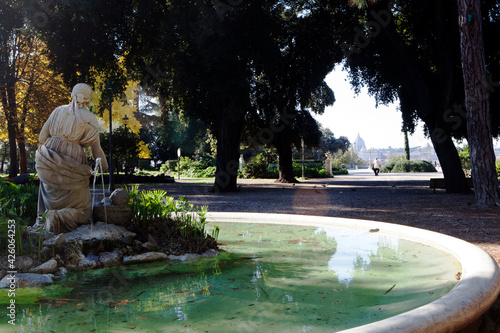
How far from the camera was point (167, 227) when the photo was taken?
562 centimetres

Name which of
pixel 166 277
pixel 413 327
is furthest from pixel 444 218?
pixel 413 327

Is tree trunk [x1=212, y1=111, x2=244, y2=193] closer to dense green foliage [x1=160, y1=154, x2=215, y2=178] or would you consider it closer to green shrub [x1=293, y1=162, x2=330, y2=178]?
green shrub [x1=293, y1=162, x2=330, y2=178]

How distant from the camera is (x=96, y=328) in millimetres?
2826

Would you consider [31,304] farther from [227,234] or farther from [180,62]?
[180,62]

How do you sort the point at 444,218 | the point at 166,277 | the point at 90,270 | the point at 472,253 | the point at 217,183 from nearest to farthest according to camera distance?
the point at 472,253 → the point at 166,277 → the point at 90,270 → the point at 444,218 → the point at 217,183

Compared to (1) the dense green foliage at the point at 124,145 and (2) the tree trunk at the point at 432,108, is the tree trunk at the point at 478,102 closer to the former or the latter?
(2) the tree trunk at the point at 432,108

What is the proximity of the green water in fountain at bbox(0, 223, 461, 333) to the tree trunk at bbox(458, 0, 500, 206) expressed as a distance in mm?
7178

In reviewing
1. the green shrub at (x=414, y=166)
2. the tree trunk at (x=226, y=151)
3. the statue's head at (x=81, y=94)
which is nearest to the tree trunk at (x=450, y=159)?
the tree trunk at (x=226, y=151)

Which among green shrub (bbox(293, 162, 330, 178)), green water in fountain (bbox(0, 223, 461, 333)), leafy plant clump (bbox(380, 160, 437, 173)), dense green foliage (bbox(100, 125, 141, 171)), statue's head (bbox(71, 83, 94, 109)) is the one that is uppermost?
dense green foliage (bbox(100, 125, 141, 171))

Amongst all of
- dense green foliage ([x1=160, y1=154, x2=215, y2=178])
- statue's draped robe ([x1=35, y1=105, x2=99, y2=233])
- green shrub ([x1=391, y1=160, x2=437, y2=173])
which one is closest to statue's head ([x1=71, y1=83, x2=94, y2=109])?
statue's draped robe ([x1=35, y1=105, x2=99, y2=233])

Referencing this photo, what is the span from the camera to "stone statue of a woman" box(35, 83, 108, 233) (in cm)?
498

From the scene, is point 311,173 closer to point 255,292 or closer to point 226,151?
point 226,151

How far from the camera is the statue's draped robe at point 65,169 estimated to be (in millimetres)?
4977

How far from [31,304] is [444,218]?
8268mm
